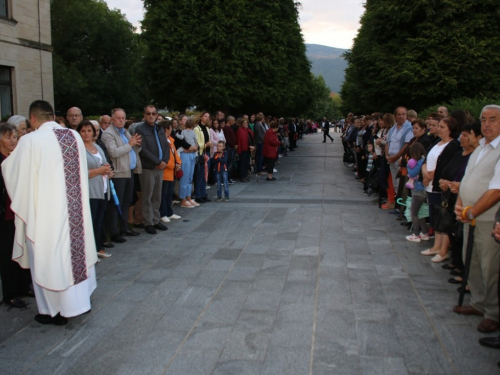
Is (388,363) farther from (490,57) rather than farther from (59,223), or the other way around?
(490,57)

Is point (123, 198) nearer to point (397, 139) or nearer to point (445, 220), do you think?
point (445, 220)

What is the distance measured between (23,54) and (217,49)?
7.25m

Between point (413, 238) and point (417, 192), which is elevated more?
point (417, 192)

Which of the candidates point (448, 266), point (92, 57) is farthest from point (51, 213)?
point (92, 57)

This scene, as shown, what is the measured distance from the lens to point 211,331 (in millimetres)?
4773

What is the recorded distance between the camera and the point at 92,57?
48.2 metres

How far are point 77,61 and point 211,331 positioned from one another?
4606cm

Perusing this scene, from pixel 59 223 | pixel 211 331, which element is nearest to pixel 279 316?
pixel 211 331

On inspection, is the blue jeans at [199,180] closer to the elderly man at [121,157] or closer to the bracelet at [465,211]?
the elderly man at [121,157]

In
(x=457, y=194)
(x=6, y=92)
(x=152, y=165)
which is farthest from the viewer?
(x=6, y=92)

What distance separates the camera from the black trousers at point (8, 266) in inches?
213

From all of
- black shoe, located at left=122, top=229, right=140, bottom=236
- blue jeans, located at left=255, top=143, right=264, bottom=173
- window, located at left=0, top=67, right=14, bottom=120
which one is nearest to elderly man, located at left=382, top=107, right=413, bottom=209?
black shoe, located at left=122, top=229, right=140, bottom=236

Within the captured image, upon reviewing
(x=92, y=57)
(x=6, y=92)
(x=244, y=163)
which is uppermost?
(x=92, y=57)

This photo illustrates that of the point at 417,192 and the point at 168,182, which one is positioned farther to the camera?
the point at 168,182
